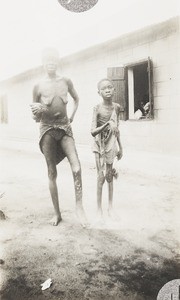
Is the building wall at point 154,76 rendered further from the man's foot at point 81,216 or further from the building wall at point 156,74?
the man's foot at point 81,216

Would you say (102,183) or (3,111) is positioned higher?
(3,111)

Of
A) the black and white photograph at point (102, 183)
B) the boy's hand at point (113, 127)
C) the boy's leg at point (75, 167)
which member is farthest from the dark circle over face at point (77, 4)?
the boy's leg at point (75, 167)

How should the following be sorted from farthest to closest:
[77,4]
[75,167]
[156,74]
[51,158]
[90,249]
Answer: [156,74]
[51,158]
[75,167]
[77,4]
[90,249]

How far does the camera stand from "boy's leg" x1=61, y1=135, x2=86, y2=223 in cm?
307

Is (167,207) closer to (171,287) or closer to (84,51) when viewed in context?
(171,287)

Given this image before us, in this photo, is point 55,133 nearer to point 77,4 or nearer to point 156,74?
point 77,4

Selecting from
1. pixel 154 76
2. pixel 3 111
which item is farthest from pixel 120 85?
pixel 3 111

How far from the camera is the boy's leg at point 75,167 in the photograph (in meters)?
3.07

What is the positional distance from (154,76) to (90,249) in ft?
14.0

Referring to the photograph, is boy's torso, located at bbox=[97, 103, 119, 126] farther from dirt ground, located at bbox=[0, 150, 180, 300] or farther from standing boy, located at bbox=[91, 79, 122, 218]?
dirt ground, located at bbox=[0, 150, 180, 300]

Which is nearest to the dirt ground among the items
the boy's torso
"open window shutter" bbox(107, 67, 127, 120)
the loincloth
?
the loincloth

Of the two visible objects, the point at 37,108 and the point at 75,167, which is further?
the point at 75,167

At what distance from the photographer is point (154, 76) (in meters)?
5.97

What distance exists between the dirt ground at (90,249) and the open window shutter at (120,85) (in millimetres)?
2614
